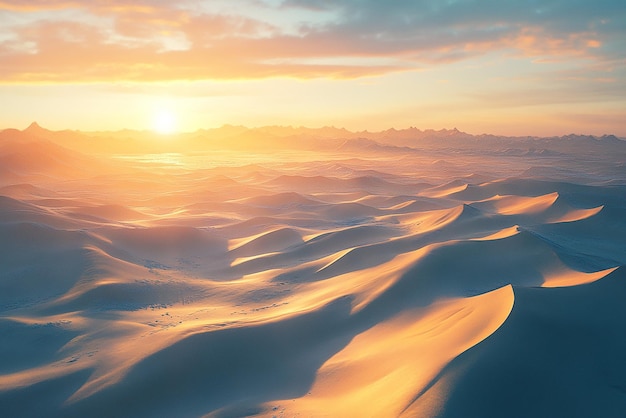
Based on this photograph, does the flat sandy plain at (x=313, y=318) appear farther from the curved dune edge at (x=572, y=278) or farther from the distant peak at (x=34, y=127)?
the distant peak at (x=34, y=127)

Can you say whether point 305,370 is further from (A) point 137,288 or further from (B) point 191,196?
(B) point 191,196

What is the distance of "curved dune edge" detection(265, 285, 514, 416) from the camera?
7379 millimetres

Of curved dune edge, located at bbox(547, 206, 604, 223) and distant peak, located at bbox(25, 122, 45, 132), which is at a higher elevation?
distant peak, located at bbox(25, 122, 45, 132)

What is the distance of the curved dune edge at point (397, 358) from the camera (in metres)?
7.38

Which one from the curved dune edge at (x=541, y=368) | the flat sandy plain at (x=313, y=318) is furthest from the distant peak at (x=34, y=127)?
the curved dune edge at (x=541, y=368)

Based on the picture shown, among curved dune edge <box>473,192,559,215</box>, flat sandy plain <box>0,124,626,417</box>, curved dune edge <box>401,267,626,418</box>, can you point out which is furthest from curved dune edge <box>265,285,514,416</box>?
curved dune edge <box>473,192,559,215</box>

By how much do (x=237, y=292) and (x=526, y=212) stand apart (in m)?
21.8

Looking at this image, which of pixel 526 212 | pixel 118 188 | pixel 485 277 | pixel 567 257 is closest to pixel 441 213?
pixel 526 212

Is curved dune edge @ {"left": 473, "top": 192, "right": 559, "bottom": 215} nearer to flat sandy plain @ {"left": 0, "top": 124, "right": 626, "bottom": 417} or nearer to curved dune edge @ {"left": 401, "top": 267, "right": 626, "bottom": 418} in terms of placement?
flat sandy plain @ {"left": 0, "top": 124, "right": 626, "bottom": 417}

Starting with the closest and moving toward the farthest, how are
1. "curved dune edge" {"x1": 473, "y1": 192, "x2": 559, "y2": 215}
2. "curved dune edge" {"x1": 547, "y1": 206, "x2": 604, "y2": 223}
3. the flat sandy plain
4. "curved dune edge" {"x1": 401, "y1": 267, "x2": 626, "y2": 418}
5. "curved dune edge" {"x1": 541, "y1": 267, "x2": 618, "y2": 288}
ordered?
"curved dune edge" {"x1": 401, "y1": 267, "x2": 626, "y2": 418} < the flat sandy plain < "curved dune edge" {"x1": 541, "y1": 267, "x2": 618, "y2": 288} < "curved dune edge" {"x1": 547, "y1": 206, "x2": 604, "y2": 223} < "curved dune edge" {"x1": 473, "y1": 192, "x2": 559, "y2": 215}

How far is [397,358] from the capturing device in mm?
8922

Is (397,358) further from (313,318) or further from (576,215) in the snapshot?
(576,215)

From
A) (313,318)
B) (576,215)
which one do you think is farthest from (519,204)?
(313,318)

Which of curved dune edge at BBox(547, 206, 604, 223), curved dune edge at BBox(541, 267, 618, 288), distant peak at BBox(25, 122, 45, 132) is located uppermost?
distant peak at BBox(25, 122, 45, 132)
